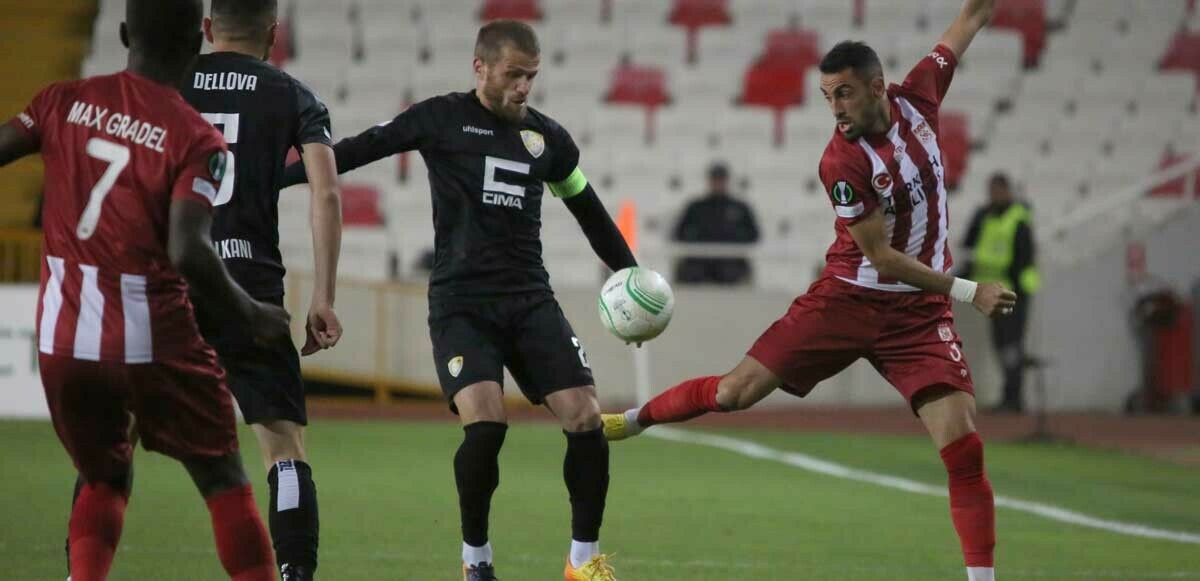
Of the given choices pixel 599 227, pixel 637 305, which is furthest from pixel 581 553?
pixel 599 227

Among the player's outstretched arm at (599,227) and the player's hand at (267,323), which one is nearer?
the player's hand at (267,323)

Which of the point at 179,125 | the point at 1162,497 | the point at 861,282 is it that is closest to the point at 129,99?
the point at 179,125

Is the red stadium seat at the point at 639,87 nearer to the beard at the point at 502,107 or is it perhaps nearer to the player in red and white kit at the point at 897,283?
the player in red and white kit at the point at 897,283

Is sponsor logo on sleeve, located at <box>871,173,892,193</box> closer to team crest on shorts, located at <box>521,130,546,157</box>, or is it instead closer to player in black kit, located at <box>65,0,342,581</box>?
team crest on shorts, located at <box>521,130,546,157</box>

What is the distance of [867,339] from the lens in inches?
258

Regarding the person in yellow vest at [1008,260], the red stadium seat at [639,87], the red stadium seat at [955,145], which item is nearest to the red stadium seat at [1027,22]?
the red stadium seat at [955,145]

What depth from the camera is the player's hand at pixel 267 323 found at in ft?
14.4

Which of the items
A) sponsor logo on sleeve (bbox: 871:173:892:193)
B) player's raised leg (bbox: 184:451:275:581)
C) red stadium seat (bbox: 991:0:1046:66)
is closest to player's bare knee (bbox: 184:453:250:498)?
player's raised leg (bbox: 184:451:275:581)

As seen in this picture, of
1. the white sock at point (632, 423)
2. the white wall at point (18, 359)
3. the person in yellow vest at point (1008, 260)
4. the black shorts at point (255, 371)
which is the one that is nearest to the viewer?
the black shorts at point (255, 371)

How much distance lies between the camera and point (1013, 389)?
16484mm

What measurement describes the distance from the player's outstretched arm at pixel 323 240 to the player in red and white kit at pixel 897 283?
6.43 ft

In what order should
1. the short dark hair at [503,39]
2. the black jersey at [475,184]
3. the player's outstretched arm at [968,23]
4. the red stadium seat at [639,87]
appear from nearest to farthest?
the short dark hair at [503,39], the black jersey at [475,184], the player's outstretched arm at [968,23], the red stadium seat at [639,87]

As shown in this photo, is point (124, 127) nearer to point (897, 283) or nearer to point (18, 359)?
point (897, 283)

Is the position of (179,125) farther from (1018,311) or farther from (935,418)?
(1018,311)
